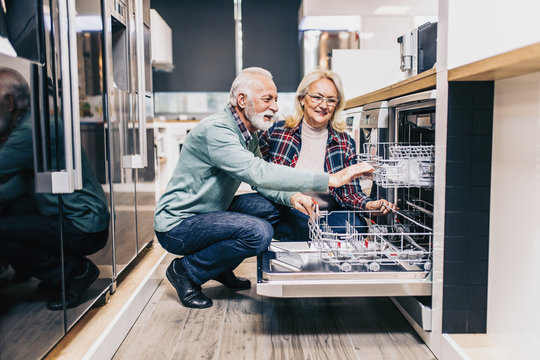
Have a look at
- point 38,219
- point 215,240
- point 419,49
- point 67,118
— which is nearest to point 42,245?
point 38,219

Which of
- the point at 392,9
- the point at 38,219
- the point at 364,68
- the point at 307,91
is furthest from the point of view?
the point at 392,9

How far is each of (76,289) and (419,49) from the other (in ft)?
6.18

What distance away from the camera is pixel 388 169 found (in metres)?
1.54

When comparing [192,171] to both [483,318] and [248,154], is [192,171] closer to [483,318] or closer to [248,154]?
[248,154]

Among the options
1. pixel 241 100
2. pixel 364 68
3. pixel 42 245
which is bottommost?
pixel 42 245

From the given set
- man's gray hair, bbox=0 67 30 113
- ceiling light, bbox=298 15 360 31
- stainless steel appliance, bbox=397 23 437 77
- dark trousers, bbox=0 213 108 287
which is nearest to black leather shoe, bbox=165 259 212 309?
dark trousers, bbox=0 213 108 287

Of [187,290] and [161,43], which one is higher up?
[161,43]

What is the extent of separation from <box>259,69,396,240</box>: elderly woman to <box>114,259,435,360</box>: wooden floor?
14.8 inches

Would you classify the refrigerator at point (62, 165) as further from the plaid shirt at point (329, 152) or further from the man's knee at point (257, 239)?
the plaid shirt at point (329, 152)

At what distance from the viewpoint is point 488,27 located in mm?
1271

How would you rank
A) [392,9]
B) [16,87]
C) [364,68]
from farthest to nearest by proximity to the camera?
[392,9] < [364,68] < [16,87]

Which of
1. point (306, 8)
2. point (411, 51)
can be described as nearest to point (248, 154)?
point (411, 51)

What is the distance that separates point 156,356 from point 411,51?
183 centimetres

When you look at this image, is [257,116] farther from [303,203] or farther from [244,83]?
[303,203]
